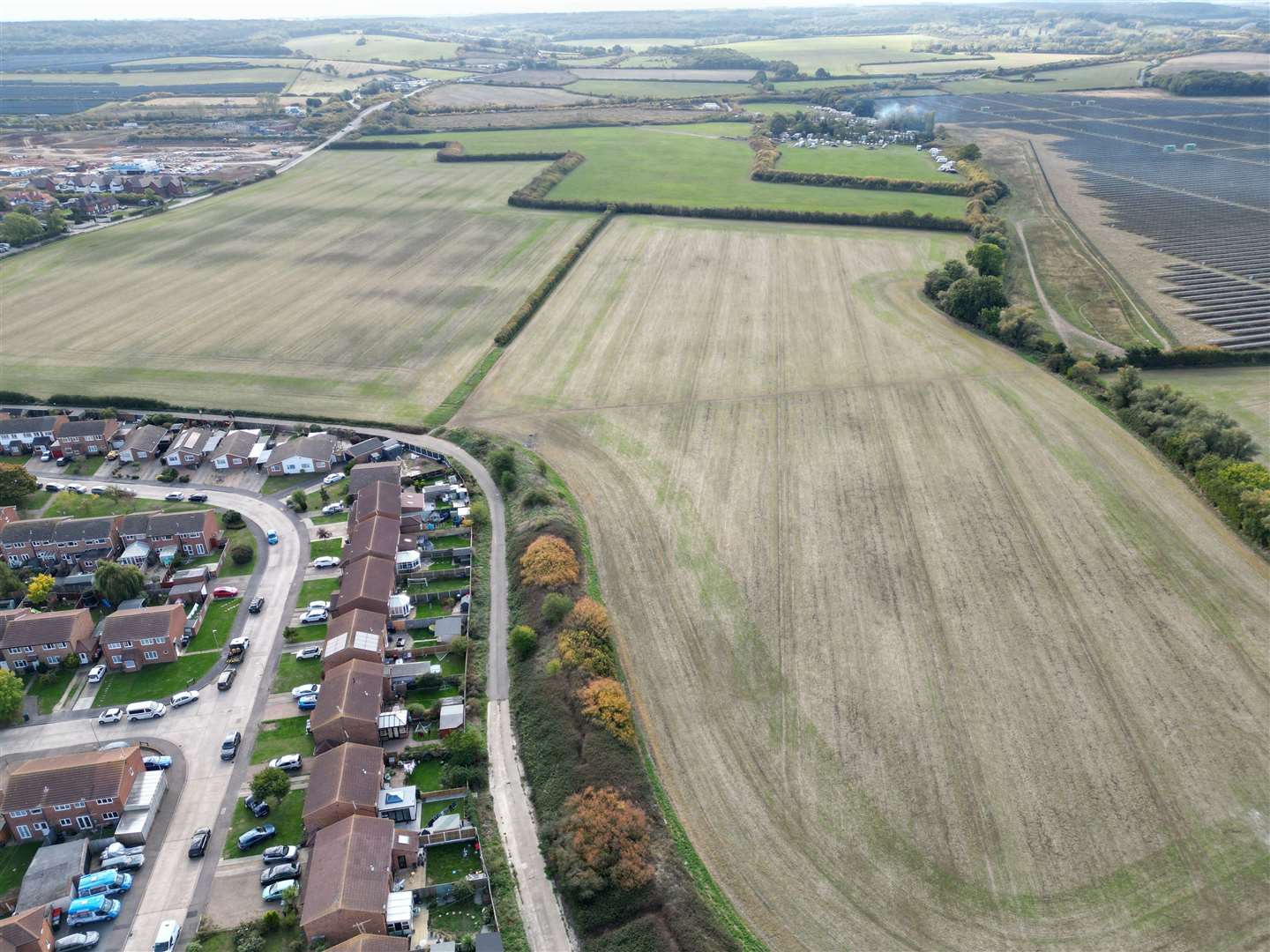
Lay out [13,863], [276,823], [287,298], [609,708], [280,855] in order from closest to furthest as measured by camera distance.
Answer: [280,855] → [13,863] → [276,823] → [609,708] → [287,298]

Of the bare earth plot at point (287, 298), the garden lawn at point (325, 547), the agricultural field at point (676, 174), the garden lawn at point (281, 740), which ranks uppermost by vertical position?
the agricultural field at point (676, 174)

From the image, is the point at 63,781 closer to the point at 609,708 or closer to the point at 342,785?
the point at 342,785

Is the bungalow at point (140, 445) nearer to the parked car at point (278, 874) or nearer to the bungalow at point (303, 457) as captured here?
the bungalow at point (303, 457)

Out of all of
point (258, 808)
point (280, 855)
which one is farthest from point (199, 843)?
point (280, 855)

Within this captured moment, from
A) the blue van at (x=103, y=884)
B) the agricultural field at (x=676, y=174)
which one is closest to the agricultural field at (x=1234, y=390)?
the agricultural field at (x=676, y=174)

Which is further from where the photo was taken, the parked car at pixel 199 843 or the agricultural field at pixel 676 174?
the agricultural field at pixel 676 174

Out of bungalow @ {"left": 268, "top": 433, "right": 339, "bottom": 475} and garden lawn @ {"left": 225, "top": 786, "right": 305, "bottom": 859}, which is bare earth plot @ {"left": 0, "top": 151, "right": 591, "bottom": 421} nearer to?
bungalow @ {"left": 268, "top": 433, "right": 339, "bottom": 475}

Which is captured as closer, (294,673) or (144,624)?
(294,673)
